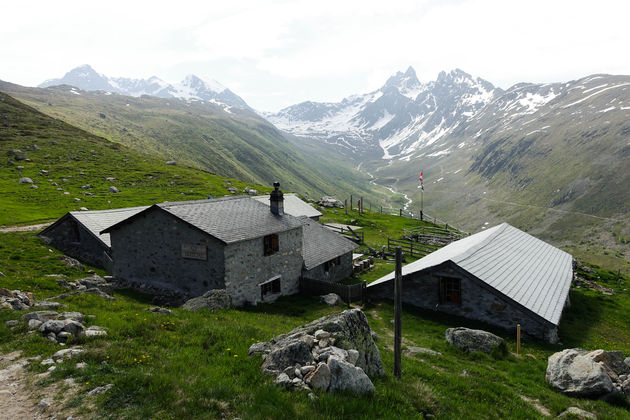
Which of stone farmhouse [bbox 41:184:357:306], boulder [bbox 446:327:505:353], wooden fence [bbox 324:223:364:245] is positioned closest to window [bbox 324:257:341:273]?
stone farmhouse [bbox 41:184:357:306]

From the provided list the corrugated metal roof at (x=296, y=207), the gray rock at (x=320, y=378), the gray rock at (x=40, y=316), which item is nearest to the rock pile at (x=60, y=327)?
the gray rock at (x=40, y=316)

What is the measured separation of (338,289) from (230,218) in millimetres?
10926

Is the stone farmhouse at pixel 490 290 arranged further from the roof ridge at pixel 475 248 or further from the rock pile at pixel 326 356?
the rock pile at pixel 326 356

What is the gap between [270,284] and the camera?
29766 millimetres

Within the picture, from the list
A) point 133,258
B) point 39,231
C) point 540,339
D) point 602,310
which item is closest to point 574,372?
point 540,339

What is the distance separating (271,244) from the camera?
1173 inches

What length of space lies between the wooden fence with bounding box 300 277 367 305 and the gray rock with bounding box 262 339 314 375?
1876 centimetres

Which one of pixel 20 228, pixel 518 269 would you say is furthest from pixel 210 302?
pixel 20 228

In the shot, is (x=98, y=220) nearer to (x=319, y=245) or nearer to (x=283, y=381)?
(x=319, y=245)

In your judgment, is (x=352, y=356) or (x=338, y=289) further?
(x=338, y=289)

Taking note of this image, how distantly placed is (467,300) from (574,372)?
10.3 meters

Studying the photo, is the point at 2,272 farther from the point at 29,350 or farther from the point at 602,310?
the point at 602,310

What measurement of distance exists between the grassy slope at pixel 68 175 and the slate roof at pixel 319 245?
1412 inches

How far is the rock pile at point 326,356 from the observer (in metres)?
9.80
